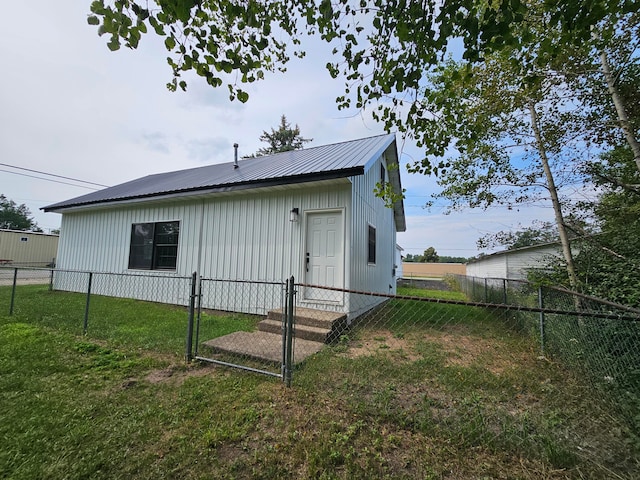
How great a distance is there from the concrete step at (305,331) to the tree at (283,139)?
2319 cm

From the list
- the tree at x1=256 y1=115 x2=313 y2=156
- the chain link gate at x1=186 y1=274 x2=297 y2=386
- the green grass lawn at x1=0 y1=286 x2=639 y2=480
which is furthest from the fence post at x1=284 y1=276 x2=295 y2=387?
the tree at x1=256 y1=115 x2=313 y2=156

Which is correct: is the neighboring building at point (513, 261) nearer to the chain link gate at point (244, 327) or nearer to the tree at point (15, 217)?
the chain link gate at point (244, 327)

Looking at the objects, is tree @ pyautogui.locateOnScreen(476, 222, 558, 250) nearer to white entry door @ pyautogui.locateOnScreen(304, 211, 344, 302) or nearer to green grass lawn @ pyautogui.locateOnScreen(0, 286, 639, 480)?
green grass lawn @ pyautogui.locateOnScreen(0, 286, 639, 480)

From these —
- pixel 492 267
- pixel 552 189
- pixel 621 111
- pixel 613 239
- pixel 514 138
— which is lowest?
pixel 492 267

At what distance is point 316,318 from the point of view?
478cm

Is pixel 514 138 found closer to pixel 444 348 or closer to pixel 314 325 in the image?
pixel 444 348

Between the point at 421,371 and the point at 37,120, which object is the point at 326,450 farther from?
the point at 37,120

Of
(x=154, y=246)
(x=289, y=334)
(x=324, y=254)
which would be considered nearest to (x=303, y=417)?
(x=289, y=334)

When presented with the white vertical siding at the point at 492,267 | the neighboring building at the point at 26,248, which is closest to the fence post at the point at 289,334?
the white vertical siding at the point at 492,267

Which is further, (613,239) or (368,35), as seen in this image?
(613,239)

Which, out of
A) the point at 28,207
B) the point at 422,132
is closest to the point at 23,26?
the point at 422,132

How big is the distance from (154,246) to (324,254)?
209 inches

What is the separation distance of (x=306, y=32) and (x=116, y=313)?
6680mm

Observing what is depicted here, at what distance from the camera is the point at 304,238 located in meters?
5.76
